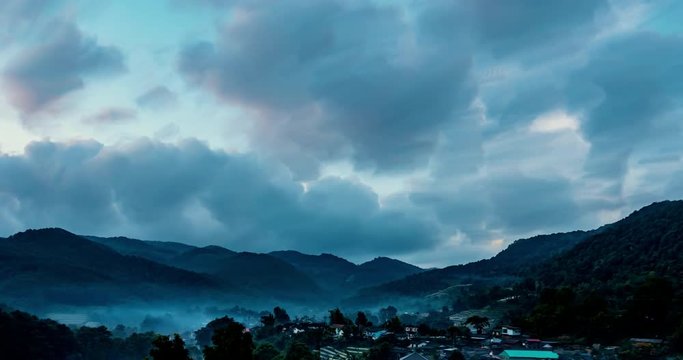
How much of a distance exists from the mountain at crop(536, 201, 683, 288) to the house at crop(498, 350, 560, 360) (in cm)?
4098

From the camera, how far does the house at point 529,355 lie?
66.1 m

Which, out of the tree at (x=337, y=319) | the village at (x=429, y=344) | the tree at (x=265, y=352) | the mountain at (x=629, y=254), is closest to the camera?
the village at (x=429, y=344)

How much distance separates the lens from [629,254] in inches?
5738

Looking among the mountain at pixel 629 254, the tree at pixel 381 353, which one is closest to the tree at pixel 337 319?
the tree at pixel 381 353

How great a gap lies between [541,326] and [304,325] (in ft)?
146

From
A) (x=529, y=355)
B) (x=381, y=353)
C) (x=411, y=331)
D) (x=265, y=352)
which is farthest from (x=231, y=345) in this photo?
(x=411, y=331)

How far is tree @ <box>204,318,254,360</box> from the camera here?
40594 millimetres

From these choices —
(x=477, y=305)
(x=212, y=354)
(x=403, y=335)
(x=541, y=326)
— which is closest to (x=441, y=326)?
(x=477, y=305)

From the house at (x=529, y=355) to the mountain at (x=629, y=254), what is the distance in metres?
41.0

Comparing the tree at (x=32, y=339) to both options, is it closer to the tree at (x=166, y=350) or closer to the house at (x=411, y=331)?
the house at (x=411, y=331)

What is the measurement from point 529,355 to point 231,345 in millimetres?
37476

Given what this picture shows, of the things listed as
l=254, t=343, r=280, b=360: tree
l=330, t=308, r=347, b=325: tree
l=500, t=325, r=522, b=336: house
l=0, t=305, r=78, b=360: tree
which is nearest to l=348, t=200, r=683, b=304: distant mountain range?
l=500, t=325, r=522, b=336: house

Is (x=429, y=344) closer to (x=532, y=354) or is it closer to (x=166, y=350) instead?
(x=532, y=354)

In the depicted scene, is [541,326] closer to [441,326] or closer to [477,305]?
[441,326]
